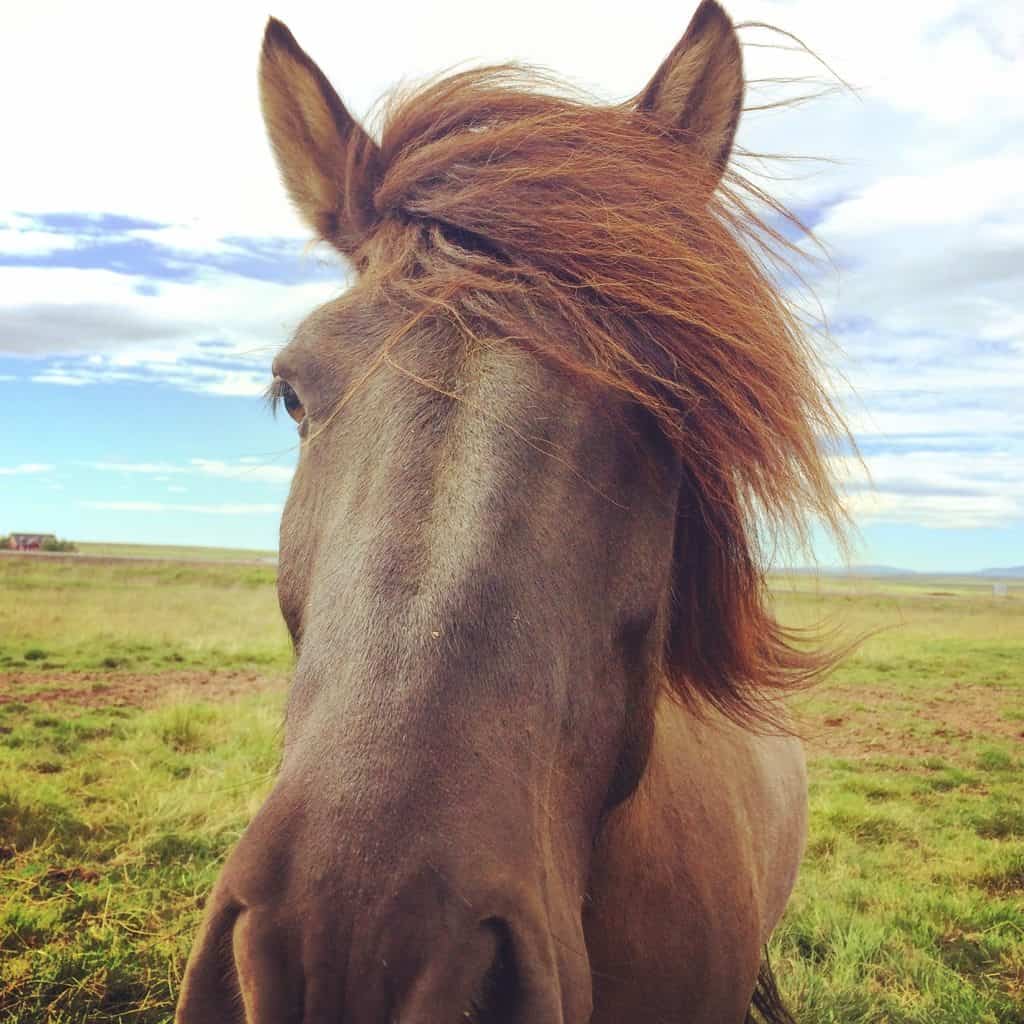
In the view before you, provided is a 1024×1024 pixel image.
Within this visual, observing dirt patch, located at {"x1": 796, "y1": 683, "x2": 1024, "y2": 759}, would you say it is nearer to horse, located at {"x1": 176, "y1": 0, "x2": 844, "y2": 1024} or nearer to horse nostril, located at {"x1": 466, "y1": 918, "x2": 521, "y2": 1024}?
horse, located at {"x1": 176, "y1": 0, "x2": 844, "y2": 1024}

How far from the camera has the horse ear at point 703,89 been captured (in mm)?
2080

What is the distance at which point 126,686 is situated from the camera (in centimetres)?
1065

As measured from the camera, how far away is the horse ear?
81.9 inches

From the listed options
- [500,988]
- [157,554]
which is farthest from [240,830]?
[157,554]

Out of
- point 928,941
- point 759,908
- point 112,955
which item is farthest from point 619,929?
point 928,941

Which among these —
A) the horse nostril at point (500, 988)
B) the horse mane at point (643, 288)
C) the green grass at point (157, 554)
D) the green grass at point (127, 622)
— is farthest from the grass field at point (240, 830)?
the green grass at point (157, 554)

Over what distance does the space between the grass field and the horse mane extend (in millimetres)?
597

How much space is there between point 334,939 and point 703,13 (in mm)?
2227

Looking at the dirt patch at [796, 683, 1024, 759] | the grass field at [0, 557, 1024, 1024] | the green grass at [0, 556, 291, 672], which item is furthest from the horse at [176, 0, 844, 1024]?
the green grass at [0, 556, 291, 672]

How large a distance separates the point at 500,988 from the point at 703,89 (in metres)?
2.14

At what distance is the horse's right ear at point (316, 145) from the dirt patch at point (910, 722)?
7372 millimetres

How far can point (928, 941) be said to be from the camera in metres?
4.90

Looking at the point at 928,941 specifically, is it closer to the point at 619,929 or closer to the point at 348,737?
the point at 619,929

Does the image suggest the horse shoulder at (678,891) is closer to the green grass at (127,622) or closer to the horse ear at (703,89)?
the horse ear at (703,89)
